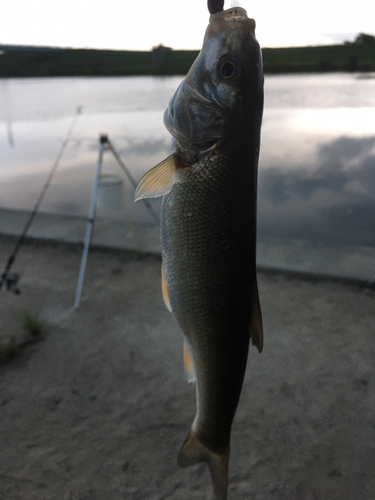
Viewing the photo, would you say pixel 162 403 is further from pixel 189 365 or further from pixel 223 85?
pixel 223 85

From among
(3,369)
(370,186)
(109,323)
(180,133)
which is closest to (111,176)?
(109,323)

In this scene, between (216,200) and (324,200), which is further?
(324,200)

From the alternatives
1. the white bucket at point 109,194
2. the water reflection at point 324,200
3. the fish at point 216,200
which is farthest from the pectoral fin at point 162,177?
the water reflection at point 324,200

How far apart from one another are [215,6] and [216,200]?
65 centimetres

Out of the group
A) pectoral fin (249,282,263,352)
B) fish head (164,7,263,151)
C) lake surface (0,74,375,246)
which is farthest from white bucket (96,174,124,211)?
pectoral fin (249,282,263,352)

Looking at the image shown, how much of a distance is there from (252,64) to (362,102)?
2716 centimetres

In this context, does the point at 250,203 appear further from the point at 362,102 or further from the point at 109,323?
the point at 362,102

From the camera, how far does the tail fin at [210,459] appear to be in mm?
1473

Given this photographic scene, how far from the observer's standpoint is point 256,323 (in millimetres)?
1330

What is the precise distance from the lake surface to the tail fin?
13.3ft

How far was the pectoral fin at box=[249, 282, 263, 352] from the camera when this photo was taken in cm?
131

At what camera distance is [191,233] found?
4.13ft

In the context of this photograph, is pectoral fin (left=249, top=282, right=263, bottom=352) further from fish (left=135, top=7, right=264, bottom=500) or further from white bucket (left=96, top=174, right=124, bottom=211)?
white bucket (left=96, top=174, right=124, bottom=211)

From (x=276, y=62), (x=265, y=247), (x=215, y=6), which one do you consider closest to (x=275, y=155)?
(x=265, y=247)
